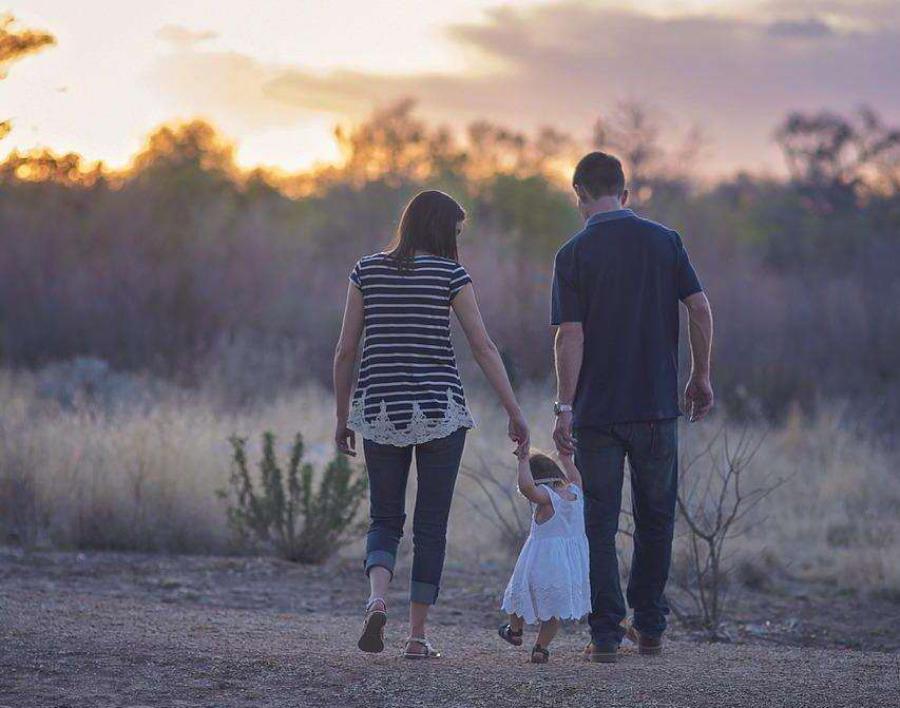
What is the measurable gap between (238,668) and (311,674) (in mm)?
315

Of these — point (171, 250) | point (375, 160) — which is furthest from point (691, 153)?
point (171, 250)

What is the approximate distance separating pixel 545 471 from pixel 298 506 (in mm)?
4753

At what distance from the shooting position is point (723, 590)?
926 centimetres

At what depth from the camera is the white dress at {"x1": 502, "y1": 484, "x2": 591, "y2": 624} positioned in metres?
5.46

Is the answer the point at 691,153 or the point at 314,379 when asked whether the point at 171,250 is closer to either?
the point at 314,379

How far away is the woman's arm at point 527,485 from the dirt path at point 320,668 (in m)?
0.66

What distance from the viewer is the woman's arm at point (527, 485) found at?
5.39 metres

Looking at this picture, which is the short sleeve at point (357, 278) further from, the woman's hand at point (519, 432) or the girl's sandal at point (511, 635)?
the girl's sandal at point (511, 635)

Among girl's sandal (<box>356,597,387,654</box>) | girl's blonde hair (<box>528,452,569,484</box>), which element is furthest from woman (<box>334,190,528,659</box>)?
girl's blonde hair (<box>528,452,569,484</box>)

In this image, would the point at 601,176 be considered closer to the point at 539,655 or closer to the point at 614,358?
the point at 614,358

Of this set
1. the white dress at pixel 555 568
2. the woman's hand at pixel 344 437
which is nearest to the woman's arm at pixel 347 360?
the woman's hand at pixel 344 437

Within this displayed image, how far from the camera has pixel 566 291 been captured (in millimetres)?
5594

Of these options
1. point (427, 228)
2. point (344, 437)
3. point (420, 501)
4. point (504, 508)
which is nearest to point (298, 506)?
point (504, 508)

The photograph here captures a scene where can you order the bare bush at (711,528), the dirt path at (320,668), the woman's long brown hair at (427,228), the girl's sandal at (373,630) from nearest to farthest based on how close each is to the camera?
the dirt path at (320,668) → the girl's sandal at (373,630) → the woman's long brown hair at (427,228) → the bare bush at (711,528)
